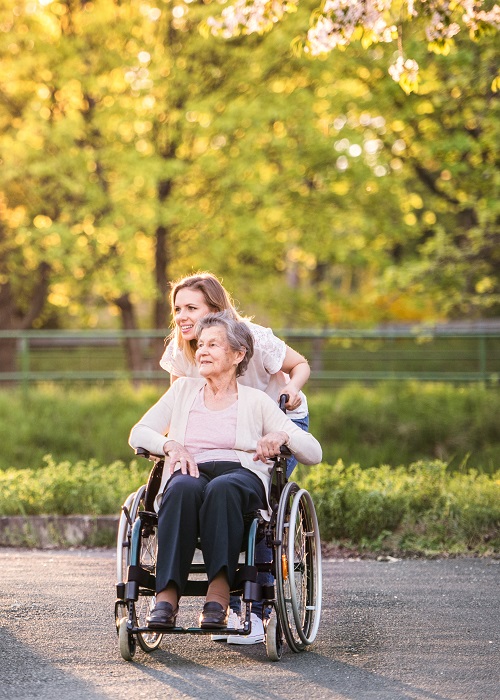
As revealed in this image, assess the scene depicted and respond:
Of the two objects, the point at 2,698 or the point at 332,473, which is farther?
the point at 332,473

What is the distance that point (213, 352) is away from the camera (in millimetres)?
4895

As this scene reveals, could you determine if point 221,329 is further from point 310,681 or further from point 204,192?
point 204,192

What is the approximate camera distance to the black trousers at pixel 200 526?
4.43 metres

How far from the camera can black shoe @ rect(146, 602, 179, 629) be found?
4.30m

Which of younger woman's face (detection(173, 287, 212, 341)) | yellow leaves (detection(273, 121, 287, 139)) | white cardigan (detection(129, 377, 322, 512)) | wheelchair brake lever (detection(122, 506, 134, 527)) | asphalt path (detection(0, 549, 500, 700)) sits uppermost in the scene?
yellow leaves (detection(273, 121, 287, 139))

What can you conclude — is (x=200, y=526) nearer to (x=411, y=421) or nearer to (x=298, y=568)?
(x=298, y=568)

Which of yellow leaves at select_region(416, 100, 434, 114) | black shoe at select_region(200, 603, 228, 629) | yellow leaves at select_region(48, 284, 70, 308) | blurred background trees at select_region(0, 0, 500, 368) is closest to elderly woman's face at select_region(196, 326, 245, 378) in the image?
black shoe at select_region(200, 603, 228, 629)

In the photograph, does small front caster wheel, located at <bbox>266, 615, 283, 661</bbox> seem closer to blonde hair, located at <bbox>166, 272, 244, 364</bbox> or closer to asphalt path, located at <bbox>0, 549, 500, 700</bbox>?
asphalt path, located at <bbox>0, 549, 500, 700</bbox>

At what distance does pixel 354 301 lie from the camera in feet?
68.8

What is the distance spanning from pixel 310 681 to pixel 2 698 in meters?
1.11

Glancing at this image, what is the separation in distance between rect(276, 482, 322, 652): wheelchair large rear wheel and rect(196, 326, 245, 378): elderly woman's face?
0.59 metres

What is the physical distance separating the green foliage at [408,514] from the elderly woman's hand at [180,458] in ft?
10.2

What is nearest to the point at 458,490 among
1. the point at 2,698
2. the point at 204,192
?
the point at 2,698

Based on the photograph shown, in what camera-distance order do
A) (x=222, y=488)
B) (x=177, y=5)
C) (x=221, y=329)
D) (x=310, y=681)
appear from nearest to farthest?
(x=310, y=681), (x=222, y=488), (x=221, y=329), (x=177, y=5)
